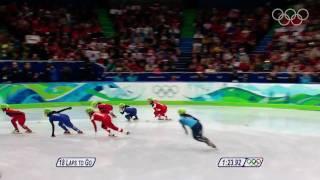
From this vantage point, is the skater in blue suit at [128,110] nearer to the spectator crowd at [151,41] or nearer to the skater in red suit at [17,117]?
the skater in red suit at [17,117]

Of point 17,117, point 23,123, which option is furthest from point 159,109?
point 17,117

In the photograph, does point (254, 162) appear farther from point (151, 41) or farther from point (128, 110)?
point (151, 41)

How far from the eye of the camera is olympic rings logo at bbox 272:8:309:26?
1919 cm

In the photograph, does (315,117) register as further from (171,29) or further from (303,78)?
(171,29)

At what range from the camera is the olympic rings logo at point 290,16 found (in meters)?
19.2

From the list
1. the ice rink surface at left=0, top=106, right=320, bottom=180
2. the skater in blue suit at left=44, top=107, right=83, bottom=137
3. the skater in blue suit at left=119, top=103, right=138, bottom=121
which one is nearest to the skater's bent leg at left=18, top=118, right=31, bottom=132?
the ice rink surface at left=0, top=106, right=320, bottom=180

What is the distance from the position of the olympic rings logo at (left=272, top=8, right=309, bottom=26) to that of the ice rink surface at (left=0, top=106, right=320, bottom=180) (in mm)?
5963

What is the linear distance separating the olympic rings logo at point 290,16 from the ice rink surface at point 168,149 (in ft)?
19.6

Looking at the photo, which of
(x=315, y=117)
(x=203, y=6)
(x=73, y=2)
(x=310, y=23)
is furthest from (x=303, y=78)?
(x=73, y=2)

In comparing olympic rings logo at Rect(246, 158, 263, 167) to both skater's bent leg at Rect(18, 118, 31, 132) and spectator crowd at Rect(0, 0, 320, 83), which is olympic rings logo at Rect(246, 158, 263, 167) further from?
spectator crowd at Rect(0, 0, 320, 83)

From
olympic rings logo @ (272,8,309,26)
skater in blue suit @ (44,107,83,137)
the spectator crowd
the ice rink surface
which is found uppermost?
olympic rings logo @ (272,8,309,26)

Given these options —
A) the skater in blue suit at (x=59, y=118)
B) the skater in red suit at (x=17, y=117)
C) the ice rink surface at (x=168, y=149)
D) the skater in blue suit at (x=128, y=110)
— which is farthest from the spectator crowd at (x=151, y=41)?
the skater in blue suit at (x=59, y=118)

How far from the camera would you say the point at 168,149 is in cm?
1006

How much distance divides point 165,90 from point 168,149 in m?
6.42
